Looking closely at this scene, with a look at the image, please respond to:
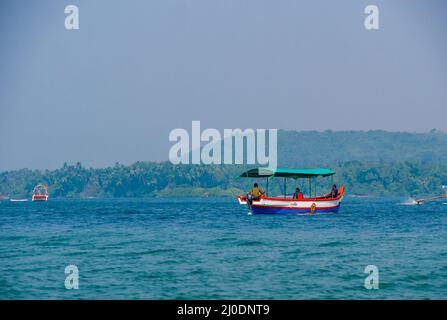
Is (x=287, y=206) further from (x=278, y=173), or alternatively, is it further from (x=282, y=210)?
(x=278, y=173)

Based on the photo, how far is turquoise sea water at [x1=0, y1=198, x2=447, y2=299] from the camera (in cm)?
2895

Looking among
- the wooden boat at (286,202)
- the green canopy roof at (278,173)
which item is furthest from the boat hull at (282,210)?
the green canopy roof at (278,173)

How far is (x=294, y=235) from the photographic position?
167 ft

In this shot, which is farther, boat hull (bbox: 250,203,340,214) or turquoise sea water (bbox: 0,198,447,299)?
boat hull (bbox: 250,203,340,214)

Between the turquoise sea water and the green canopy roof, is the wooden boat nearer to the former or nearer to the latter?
the green canopy roof

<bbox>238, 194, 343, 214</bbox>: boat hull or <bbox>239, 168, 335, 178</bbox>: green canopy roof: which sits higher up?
<bbox>239, 168, 335, 178</bbox>: green canopy roof

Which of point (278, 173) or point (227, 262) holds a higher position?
point (278, 173)

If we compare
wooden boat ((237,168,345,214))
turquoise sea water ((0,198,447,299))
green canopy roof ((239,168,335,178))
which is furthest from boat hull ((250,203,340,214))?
turquoise sea water ((0,198,447,299))

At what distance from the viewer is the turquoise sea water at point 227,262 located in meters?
29.0

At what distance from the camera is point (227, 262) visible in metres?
36.8

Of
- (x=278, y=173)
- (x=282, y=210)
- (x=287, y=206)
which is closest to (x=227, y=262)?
(x=282, y=210)

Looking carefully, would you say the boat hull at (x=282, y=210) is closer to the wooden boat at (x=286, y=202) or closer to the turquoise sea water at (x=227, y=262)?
the wooden boat at (x=286, y=202)
